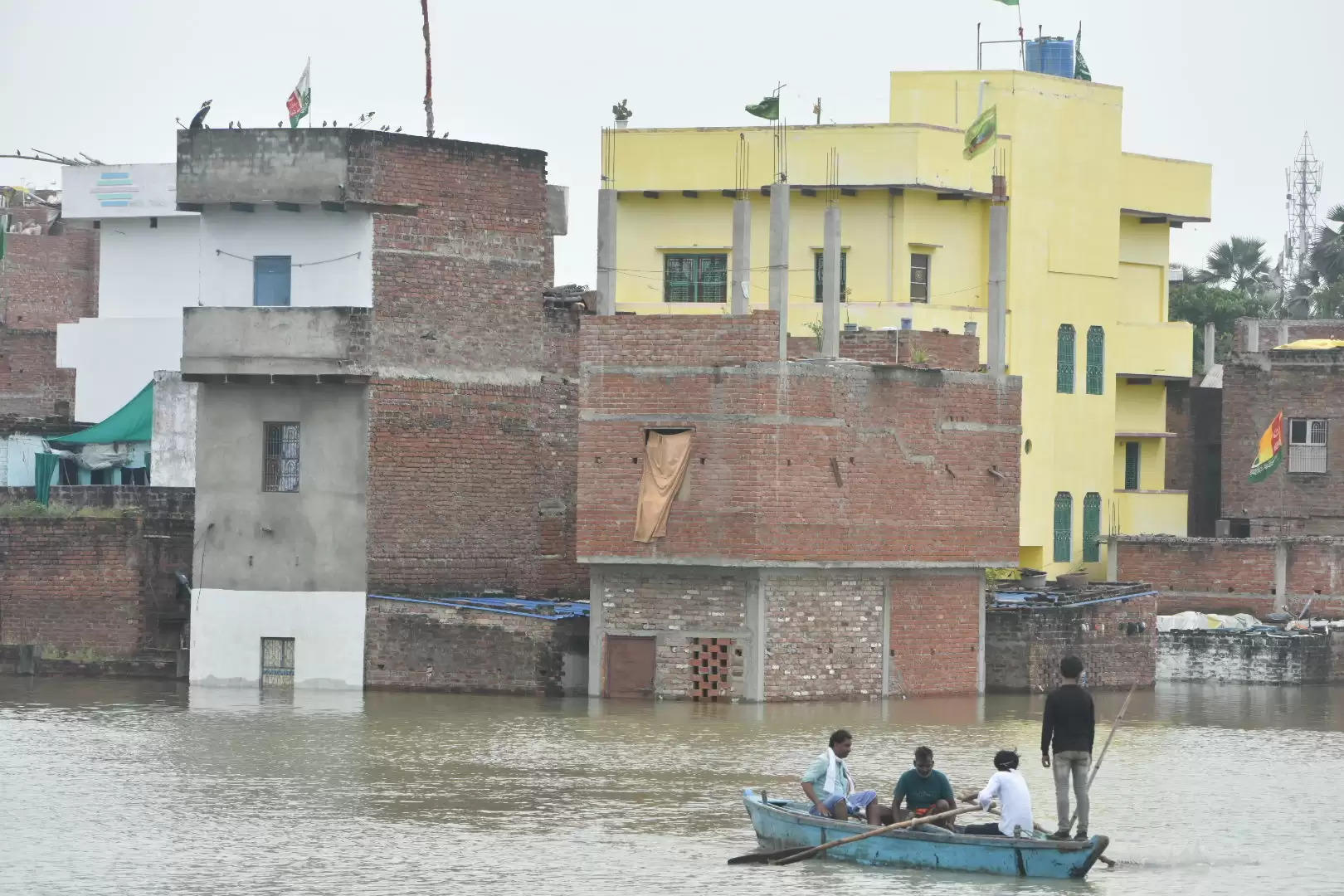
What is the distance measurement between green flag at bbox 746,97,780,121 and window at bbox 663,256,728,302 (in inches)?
271

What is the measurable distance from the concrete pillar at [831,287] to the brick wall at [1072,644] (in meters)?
5.95

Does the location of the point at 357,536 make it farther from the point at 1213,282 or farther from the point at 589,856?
the point at 1213,282

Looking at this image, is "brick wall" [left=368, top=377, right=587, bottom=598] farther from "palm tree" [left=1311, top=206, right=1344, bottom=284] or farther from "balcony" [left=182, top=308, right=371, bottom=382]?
"palm tree" [left=1311, top=206, right=1344, bottom=284]

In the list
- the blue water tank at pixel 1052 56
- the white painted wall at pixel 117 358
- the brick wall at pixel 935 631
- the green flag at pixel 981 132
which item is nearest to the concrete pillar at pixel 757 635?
the brick wall at pixel 935 631

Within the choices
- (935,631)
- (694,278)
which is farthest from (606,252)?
(694,278)

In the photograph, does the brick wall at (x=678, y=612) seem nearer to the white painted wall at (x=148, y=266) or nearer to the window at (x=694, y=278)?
the window at (x=694, y=278)

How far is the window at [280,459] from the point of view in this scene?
40.1 metres

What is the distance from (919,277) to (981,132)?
423cm

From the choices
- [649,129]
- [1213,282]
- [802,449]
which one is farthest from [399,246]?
[1213,282]

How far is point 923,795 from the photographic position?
22984 mm

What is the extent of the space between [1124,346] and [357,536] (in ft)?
68.0

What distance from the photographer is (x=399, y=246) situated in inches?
1585

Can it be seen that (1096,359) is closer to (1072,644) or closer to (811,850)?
(1072,644)

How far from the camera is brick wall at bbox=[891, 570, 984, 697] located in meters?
38.4
